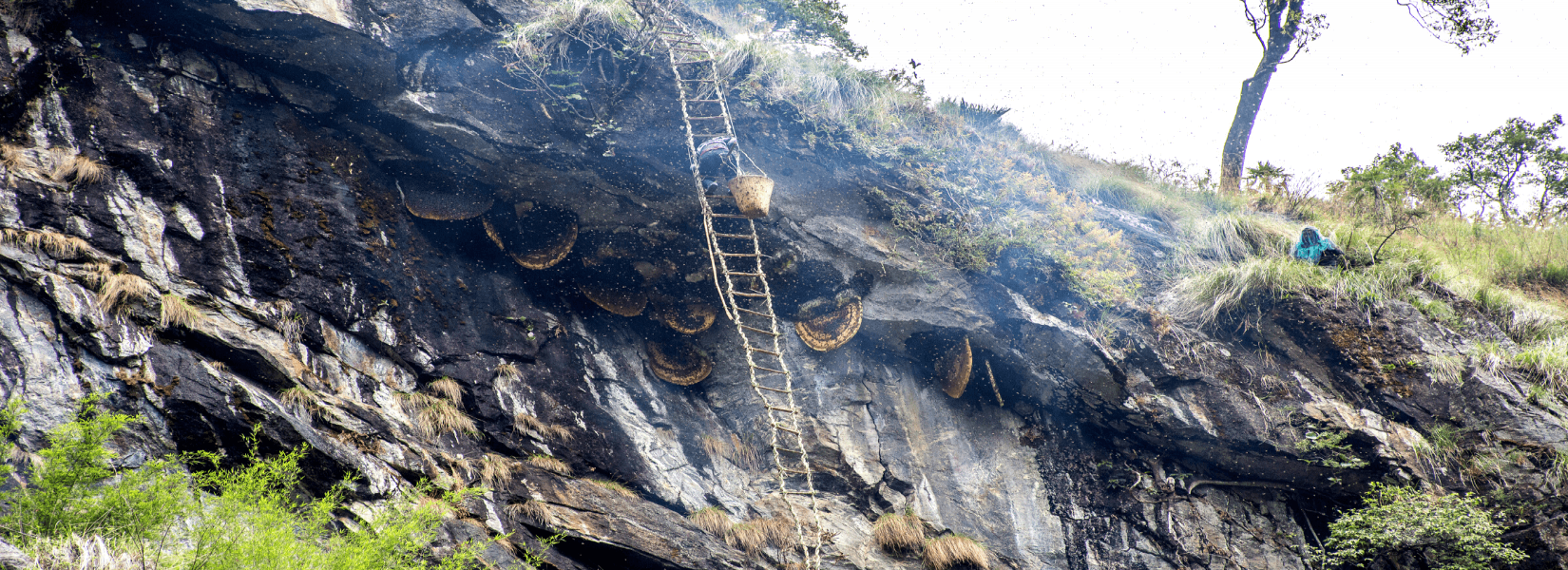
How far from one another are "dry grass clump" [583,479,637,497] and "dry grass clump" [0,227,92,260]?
3.91 metres

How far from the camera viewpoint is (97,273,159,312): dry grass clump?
3943mm

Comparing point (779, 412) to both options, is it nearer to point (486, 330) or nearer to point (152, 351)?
point (486, 330)

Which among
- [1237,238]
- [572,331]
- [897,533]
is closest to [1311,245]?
[1237,238]

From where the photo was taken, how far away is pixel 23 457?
2.90 meters

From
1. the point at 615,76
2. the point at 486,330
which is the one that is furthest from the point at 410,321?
the point at 615,76

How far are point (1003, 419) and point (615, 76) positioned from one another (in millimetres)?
6279

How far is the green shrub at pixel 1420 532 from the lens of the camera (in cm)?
551

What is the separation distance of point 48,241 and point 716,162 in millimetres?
5106

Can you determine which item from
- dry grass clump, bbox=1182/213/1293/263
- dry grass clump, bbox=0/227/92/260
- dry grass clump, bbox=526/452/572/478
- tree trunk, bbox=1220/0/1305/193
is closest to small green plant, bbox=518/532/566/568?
dry grass clump, bbox=526/452/572/478

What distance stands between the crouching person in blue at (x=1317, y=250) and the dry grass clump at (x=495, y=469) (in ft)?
30.1

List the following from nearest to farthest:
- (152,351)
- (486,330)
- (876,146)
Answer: (152,351), (486,330), (876,146)

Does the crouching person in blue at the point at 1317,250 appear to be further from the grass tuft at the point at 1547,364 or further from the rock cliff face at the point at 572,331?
the grass tuft at the point at 1547,364

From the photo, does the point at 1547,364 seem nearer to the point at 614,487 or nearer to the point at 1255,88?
the point at 1255,88

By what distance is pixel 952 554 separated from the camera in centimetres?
660
